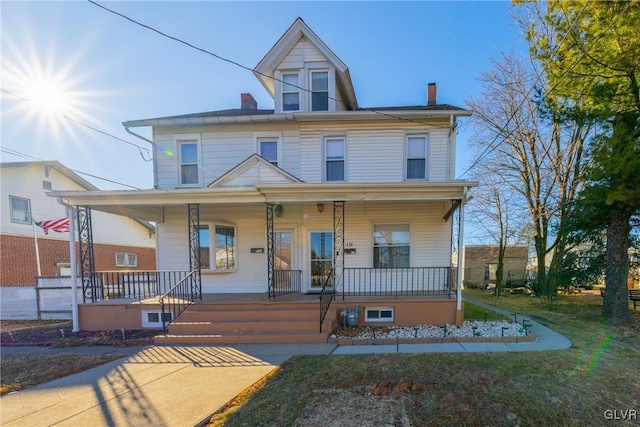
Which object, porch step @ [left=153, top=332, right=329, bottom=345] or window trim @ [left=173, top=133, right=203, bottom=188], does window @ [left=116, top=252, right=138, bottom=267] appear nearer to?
window trim @ [left=173, top=133, right=203, bottom=188]

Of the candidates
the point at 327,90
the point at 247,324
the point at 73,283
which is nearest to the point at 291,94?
the point at 327,90

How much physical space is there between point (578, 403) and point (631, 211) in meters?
8.06

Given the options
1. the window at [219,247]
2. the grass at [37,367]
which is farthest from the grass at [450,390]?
the window at [219,247]

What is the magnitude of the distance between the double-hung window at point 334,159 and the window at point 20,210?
1560 cm

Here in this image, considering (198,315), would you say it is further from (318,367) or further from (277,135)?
(277,135)

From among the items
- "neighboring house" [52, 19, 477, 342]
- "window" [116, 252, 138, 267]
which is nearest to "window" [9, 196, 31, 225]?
"window" [116, 252, 138, 267]

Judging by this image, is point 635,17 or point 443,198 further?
point 443,198

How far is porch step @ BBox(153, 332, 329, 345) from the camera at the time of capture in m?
5.80

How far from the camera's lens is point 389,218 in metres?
8.42

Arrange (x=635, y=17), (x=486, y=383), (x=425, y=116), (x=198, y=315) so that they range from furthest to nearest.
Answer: (x=425, y=116), (x=198, y=315), (x=635, y=17), (x=486, y=383)

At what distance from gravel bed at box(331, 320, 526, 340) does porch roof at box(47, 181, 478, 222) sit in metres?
3.39

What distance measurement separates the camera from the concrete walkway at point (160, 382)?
10.7ft

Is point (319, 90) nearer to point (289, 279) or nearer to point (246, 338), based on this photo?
point (289, 279)

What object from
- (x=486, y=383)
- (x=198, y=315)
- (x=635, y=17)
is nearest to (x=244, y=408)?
(x=486, y=383)
